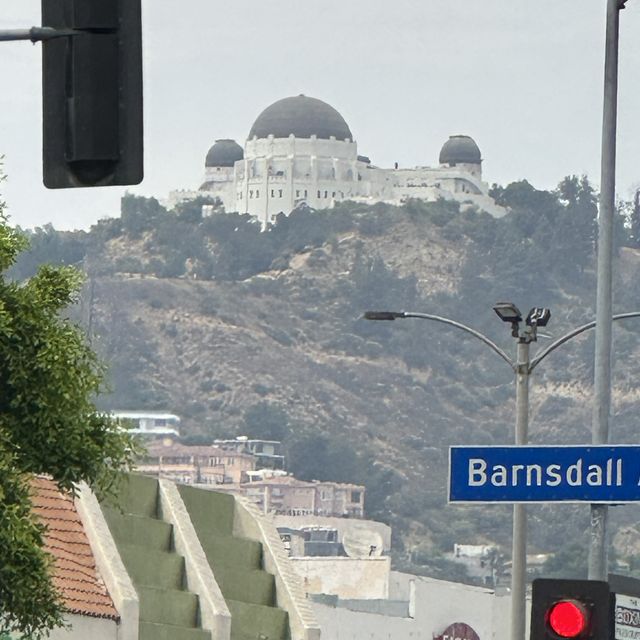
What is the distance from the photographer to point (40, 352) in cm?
2641

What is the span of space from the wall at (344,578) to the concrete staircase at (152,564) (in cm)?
12796

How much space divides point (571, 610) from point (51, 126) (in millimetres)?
5175

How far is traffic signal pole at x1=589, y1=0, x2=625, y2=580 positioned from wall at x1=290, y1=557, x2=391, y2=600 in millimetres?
156760

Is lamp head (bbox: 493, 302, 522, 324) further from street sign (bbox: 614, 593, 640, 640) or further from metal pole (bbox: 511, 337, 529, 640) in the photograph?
street sign (bbox: 614, 593, 640, 640)

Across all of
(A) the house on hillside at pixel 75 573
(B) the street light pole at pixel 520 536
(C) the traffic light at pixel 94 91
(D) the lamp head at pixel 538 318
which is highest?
(C) the traffic light at pixel 94 91

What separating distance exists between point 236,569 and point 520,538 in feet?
76.5

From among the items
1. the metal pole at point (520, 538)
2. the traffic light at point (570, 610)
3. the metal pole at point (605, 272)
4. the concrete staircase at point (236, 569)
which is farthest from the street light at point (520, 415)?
the concrete staircase at point (236, 569)

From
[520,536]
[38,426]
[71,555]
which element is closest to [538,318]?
[520,536]

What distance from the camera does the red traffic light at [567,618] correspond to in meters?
16.1

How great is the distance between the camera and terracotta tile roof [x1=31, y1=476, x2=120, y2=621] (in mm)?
43156

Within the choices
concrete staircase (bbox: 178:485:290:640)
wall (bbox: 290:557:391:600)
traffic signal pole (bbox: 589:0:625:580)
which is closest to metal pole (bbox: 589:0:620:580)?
traffic signal pole (bbox: 589:0:625:580)

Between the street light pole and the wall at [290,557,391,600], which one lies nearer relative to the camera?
the street light pole

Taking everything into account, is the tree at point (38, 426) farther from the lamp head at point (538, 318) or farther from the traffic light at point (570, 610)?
the traffic light at point (570, 610)

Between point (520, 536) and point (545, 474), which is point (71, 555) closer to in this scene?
point (520, 536)
